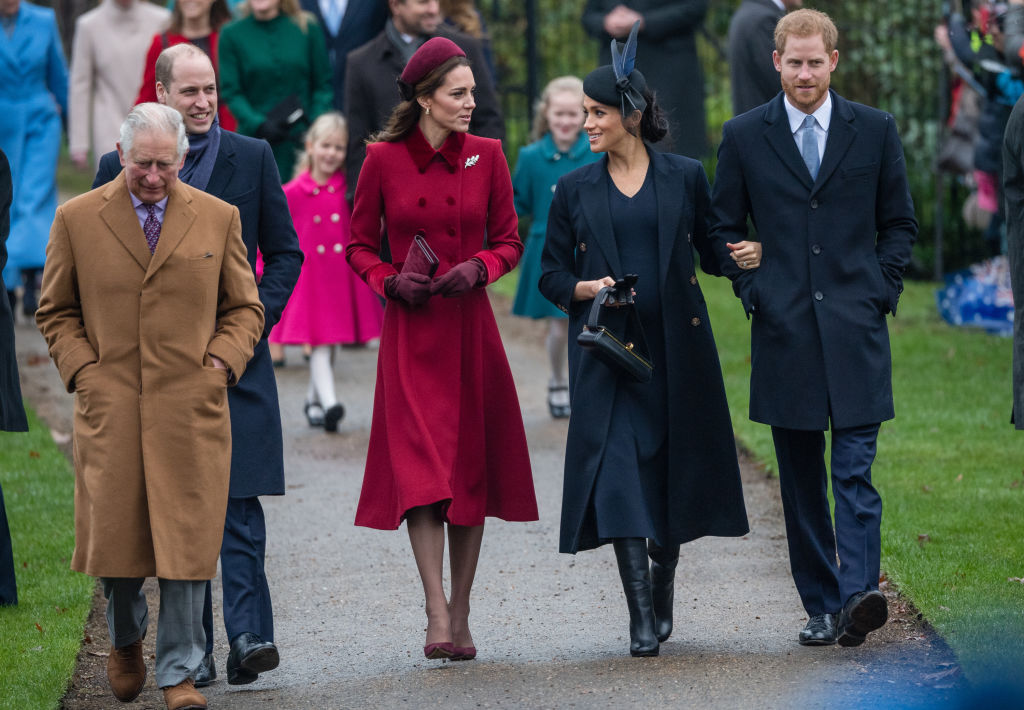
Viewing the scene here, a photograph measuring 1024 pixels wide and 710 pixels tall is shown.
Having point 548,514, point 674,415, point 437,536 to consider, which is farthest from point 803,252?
point 548,514

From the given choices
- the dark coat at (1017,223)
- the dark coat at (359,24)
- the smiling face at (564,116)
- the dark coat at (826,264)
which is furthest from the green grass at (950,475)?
the dark coat at (359,24)

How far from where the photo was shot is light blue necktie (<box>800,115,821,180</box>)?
5.49 metres

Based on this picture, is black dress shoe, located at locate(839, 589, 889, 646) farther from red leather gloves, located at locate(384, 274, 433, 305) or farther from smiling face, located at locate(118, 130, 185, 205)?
smiling face, located at locate(118, 130, 185, 205)

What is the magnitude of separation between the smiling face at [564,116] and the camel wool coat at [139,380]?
4800 mm

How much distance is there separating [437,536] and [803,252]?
1.55 m

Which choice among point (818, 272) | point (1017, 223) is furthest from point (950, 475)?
point (818, 272)

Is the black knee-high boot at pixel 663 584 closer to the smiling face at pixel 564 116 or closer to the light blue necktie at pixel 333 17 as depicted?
the smiling face at pixel 564 116

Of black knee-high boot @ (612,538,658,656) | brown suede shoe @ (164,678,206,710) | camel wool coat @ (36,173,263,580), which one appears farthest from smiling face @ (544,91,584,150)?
brown suede shoe @ (164,678,206,710)

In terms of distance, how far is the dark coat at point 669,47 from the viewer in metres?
10.2

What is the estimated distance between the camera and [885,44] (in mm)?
14891

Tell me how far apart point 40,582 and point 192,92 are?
7.69 ft

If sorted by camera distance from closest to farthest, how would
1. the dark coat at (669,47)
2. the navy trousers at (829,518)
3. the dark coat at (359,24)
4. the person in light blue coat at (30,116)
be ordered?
the navy trousers at (829,518) → the dark coat at (669,47) → the dark coat at (359,24) → the person in light blue coat at (30,116)

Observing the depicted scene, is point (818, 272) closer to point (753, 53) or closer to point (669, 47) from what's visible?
point (753, 53)

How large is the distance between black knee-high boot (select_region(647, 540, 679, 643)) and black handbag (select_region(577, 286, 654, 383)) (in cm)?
59
